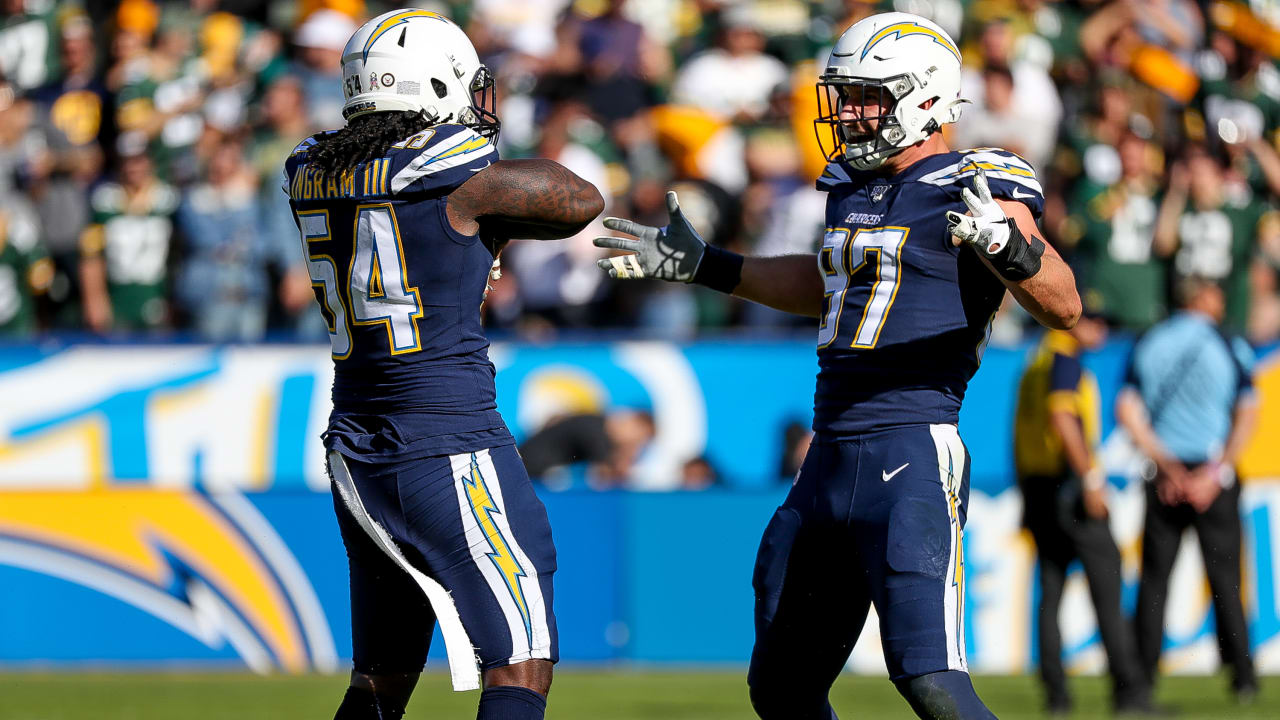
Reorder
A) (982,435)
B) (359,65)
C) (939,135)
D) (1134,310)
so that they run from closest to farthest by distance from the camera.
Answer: (359,65) < (939,135) < (982,435) < (1134,310)

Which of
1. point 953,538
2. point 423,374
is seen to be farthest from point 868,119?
point 423,374

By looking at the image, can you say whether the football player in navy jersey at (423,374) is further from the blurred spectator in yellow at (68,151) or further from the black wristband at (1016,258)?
the blurred spectator in yellow at (68,151)

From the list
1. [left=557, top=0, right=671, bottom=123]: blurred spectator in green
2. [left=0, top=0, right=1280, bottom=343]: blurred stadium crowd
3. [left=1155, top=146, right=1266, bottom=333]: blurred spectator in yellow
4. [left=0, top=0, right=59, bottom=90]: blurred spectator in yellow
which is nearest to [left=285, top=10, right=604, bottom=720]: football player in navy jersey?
[left=0, top=0, right=1280, bottom=343]: blurred stadium crowd

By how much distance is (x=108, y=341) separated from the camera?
1092 cm

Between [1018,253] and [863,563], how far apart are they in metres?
0.93

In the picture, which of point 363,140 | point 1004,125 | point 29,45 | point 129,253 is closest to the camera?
point 363,140

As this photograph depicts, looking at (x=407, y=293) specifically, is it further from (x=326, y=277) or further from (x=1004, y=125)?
(x=1004, y=125)

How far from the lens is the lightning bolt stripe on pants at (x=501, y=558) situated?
478cm

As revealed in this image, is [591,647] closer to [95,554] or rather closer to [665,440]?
[665,440]

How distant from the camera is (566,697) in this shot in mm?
9703

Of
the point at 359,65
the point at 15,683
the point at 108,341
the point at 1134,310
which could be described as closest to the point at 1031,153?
the point at 1134,310

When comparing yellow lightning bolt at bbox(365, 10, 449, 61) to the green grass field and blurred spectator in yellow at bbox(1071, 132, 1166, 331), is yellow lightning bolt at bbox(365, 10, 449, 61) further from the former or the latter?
blurred spectator in yellow at bbox(1071, 132, 1166, 331)

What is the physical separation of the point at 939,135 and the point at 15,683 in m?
6.83

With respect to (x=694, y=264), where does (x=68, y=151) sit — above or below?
below
